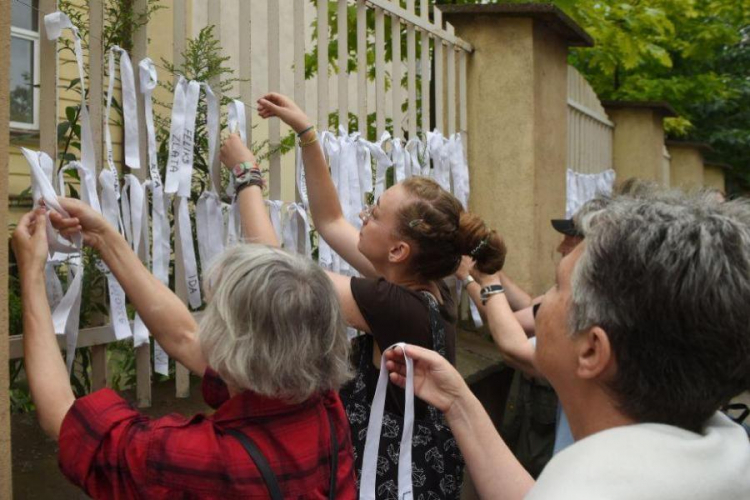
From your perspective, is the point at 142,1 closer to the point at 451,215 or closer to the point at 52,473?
the point at 451,215

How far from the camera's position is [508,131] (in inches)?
191

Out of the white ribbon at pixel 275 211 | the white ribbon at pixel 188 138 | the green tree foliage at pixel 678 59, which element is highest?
the green tree foliage at pixel 678 59

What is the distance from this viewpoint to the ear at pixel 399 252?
2.59 meters

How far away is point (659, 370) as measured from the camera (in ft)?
4.53

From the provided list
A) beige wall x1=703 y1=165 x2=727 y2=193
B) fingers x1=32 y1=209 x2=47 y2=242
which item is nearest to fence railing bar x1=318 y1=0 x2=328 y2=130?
fingers x1=32 y1=209 x2=47 y2=242

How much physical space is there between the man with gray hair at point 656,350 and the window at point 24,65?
15.9 feet

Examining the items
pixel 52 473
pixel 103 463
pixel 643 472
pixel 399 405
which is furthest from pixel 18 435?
pixel 643 472

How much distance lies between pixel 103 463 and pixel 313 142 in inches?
60.0

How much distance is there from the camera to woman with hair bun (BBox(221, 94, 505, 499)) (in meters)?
2.36

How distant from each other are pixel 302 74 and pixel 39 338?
5.79ft

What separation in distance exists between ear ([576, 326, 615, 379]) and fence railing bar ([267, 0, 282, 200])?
188cm

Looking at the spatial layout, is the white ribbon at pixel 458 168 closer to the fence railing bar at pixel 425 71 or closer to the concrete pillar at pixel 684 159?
the fence railing bar at pixel 425 71

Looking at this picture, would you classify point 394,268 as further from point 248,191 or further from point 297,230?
point 297,230

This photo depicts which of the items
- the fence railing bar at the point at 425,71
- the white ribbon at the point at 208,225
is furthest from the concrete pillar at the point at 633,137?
the white ribbon at the point at 208,225
